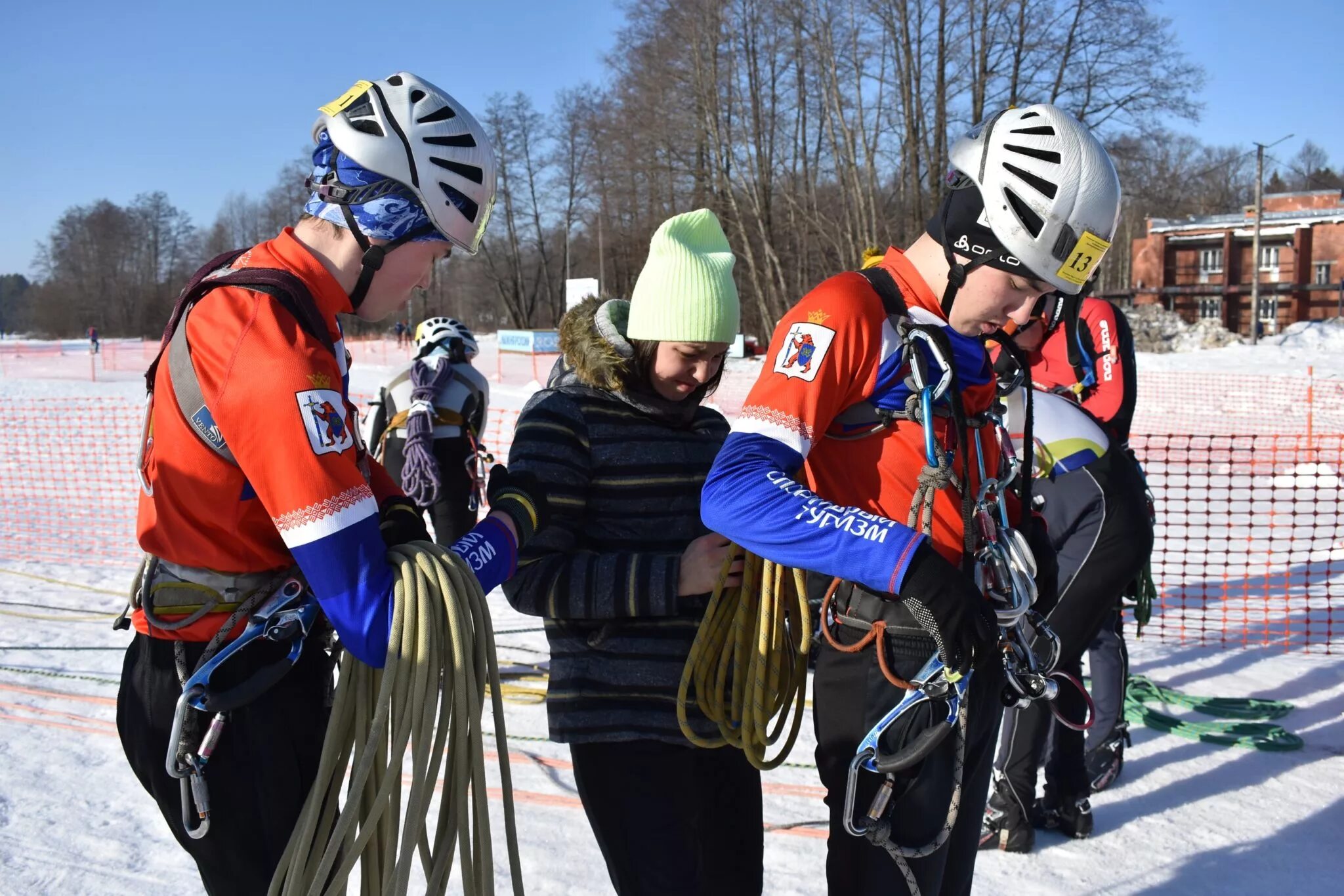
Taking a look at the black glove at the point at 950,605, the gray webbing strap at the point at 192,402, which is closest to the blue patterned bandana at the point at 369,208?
the gray webbing strap at the point at 192,402

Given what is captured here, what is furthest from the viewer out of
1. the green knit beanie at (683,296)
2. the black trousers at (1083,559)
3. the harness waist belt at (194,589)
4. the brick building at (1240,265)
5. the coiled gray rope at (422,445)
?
the brick building at (1240,265)

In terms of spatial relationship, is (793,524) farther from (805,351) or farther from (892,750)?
(892,750)

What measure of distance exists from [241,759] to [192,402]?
69cm

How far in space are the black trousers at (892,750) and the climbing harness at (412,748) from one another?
70 centimetres

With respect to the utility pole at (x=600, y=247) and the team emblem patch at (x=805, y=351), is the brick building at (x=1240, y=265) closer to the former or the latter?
the utility pole at (x=600, y=247)

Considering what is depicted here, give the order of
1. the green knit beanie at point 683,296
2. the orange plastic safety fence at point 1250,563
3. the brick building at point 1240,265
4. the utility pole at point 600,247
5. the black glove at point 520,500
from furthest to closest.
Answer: the brick building at point 1240,265 < the utility pole at point 600,247 < the orange plastic safety fence at point 1250,563 < the green knit beanie at point 683,296 < the black glove at point 520,500

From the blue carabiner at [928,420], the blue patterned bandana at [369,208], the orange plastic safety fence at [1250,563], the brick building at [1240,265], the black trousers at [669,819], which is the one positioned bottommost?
the orange plastic safety fence at [1250,563]

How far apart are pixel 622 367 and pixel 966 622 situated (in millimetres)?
1042

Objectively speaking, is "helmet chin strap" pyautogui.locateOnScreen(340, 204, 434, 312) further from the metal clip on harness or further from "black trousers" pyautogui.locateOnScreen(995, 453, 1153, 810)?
Result: "black trousers" pyautogui.locateOnScreen(995, 453, 1153, 810)

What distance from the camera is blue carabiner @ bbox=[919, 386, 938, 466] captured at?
1.95 meters

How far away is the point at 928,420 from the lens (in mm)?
1944

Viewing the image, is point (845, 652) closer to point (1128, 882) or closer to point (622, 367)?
point (622, 367)

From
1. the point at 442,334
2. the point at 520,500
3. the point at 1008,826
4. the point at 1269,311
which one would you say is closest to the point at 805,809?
the point at 1008,826

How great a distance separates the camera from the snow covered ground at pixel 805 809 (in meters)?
3.50
